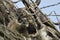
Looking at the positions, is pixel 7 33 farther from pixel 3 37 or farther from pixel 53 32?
pixel 53 32

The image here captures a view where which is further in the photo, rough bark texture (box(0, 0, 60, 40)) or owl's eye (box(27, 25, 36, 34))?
owl's eye (box(27, 25, 36, 34))

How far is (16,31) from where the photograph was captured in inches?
136

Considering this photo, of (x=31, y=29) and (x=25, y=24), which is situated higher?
(x=25, y=24)

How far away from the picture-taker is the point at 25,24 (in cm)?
341

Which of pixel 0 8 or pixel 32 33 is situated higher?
pixel 0 8

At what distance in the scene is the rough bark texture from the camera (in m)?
3.28

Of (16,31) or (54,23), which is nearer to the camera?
(16,31)

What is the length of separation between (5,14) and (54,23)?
832 mm

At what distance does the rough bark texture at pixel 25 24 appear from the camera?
3279mm

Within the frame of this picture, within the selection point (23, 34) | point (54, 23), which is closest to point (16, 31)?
point (23, 34)

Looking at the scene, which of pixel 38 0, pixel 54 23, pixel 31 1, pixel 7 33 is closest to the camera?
pixel 31 1

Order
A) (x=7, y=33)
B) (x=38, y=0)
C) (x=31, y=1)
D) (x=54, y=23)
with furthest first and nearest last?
1. (x=54, y=23)
2. (x=38, y=0)
3. (x=7, y=33)
4. (x=31, y=1)

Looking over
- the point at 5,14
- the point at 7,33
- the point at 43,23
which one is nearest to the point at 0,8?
the point at 5,14

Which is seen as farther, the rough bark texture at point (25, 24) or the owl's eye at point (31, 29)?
the owl's eye at point (31, 29)
